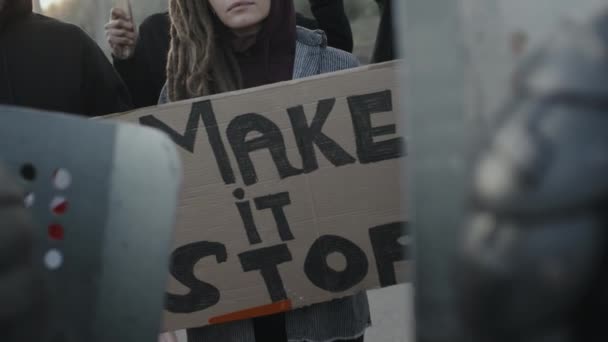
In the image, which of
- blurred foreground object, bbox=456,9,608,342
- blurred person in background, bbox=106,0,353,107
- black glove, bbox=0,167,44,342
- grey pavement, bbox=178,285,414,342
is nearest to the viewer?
blurred foreground object, bbox=456,9,608,342

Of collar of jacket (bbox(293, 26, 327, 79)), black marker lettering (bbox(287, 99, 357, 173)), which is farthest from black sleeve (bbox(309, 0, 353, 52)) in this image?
black marker lettering (bbox(287, 99, 357, 173))

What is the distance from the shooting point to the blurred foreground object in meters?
0.82

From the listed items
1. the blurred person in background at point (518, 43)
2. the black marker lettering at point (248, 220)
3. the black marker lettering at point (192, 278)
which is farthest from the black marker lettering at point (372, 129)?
the blurred person in background at point (518, 43)

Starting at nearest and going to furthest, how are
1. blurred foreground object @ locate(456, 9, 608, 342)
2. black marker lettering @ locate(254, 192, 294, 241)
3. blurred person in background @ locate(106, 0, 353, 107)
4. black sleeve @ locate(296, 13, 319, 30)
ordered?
blurred foreground object @ locate(456, 9, 608, 342), black marker lettering @ locate(254, 192, 294, 241), blurred person in background @ locate(106, 0, 353, 107), black sleeve @ locate(296, 13, 319, 30)

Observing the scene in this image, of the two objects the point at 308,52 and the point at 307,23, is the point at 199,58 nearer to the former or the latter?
the point at 308,52

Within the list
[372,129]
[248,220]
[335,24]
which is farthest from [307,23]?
[248,220]

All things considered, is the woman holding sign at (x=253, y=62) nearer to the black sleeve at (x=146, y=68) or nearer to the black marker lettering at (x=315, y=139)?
the black marker lettering at (x=315, y=139)

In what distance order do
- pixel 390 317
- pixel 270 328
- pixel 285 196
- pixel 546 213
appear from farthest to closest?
1. pixel 390 317
2. pixel 270 328
3. pixel 285 196
4. pixel 546 213

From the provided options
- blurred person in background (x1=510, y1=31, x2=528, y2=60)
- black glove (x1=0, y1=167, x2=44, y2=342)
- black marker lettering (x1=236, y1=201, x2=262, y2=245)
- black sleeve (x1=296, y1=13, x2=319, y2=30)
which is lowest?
black marker lettering (x1=236, y1=201, x2=262, y2=245)

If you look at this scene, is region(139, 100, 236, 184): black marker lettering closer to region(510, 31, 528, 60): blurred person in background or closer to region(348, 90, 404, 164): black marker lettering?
region(348, 90, 404, 164): black marker lettering

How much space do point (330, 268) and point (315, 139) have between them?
31 cm

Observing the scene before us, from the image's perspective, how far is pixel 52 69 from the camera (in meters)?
3.13

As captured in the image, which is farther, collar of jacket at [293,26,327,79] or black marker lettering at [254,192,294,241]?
collar of jacket at [293,26,327,79]

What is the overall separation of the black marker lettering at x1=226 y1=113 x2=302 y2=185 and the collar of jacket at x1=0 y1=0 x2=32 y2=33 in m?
0.77
